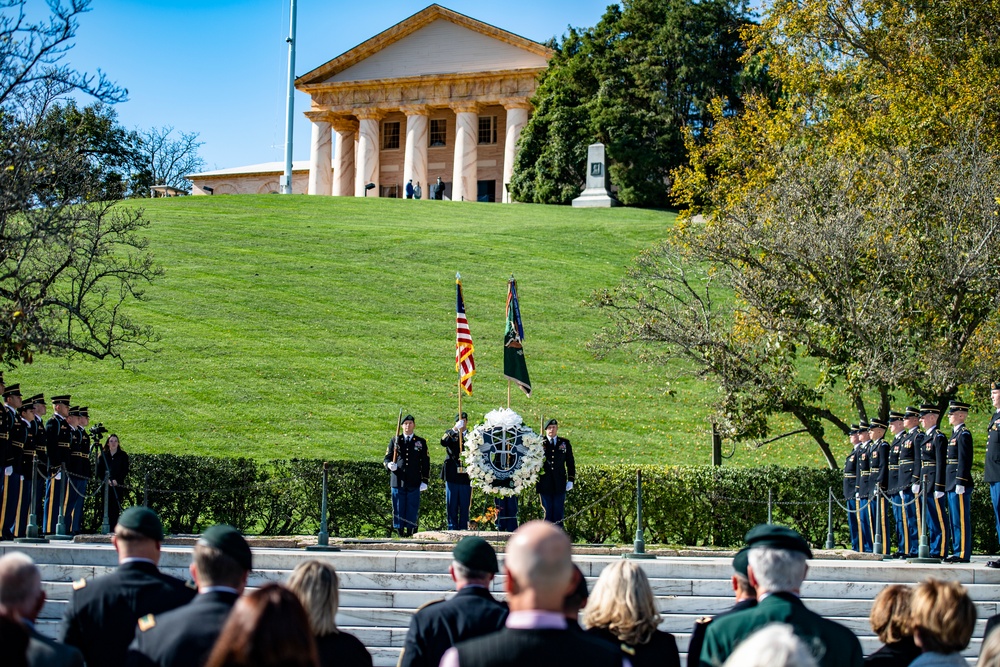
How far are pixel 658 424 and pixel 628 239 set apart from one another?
17287mm

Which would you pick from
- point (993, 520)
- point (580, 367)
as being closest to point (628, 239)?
point (580, 367)

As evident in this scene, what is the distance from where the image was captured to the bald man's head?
12.6 ft

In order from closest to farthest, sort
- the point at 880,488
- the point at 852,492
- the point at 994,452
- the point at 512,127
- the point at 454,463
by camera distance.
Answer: the point at 994,452 < the point at 880,488 < the point at 454,463 < the point at 852,492 < the point at 512,127

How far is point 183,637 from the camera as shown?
4.34 meters

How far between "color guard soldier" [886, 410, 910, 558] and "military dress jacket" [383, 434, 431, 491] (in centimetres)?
685

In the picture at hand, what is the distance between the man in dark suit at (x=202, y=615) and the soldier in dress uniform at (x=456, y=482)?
12560 millimetres

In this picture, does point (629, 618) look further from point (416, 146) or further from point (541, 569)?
point (416, 146)

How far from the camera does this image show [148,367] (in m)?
29.1

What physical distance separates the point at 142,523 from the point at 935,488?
11895 mm

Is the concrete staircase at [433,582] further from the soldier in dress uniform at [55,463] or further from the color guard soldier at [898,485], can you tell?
the soldier in dress uniform at [55,463]

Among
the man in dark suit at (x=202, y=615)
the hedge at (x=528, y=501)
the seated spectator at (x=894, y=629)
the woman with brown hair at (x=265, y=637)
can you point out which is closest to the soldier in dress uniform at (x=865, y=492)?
the hedge at (x=528, y=501)

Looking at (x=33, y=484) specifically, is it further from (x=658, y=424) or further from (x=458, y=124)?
(x=458, y=124)

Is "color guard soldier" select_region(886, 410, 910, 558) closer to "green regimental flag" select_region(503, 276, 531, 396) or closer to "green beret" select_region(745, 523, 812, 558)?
"green regimental flag" select_region(503, 276, 531, 396)

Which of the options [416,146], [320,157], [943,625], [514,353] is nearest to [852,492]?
[514,353]
